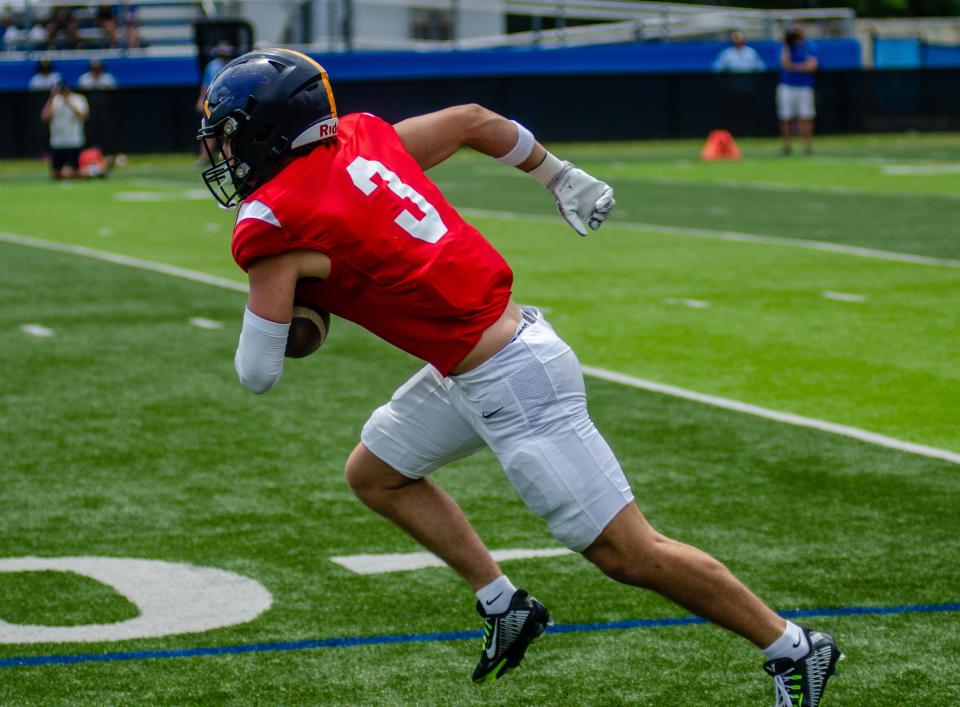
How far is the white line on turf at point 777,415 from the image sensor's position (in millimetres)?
7328

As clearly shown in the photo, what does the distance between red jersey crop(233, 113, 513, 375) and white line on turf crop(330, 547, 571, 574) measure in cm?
165

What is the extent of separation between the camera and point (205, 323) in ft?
36.9

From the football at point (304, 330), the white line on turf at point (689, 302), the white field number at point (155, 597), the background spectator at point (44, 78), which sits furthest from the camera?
the background spectator at point (44, 78)

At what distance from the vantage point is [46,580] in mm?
5668

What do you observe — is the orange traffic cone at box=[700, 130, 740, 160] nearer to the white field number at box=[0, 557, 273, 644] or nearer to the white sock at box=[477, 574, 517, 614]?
the white field number at box=[0, 557, 273, 644]

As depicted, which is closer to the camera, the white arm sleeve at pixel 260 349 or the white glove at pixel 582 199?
the white arm sleeve at pixel 260 349

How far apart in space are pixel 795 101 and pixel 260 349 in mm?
25330

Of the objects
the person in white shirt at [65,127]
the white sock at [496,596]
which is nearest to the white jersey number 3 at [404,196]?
the white sock at [496,596]

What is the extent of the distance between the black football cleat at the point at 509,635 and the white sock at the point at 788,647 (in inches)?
26.5

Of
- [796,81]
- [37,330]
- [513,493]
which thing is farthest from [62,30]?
[513,493]

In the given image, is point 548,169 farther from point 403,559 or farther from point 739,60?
point 739,60

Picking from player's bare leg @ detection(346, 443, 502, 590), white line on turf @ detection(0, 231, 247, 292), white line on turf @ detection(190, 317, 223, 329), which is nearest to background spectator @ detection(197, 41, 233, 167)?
white line on turf @ detection(0, 231, 247, 292)

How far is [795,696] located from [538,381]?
1002 millimetres

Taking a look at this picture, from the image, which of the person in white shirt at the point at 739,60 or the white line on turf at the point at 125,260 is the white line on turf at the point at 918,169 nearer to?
the person in white shirt at the point at 739,60
